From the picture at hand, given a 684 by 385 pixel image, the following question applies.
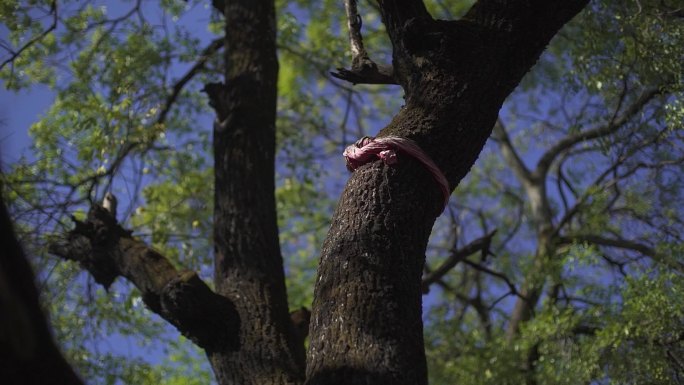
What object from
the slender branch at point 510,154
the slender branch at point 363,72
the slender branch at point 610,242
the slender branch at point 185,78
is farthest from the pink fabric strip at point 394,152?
the slender branch at point 510,154

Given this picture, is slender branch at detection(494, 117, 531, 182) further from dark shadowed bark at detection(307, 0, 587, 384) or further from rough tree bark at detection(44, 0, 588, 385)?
dark shadowed bark at detection(307, 0, 587, 384)

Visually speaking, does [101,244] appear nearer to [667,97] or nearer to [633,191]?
[667,97]

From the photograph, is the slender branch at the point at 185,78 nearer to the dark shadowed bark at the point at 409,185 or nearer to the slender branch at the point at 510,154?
the dark shadowed bark at the point at 409,185

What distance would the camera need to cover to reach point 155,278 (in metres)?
4.70

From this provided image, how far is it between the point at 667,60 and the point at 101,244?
12.8 ft

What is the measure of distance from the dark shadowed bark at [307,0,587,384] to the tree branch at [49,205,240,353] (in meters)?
1.18

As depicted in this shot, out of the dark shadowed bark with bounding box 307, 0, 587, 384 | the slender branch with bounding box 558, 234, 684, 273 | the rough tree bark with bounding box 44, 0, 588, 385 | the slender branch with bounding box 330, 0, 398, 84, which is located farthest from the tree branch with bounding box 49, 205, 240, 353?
the slender branch with bounding box 558, 234, 684, 273

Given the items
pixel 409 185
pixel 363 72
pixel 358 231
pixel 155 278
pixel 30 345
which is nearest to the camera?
pixel 30 345

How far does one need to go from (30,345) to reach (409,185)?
1.74 metres

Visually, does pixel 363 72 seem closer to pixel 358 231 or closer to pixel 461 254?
pixel 358 231

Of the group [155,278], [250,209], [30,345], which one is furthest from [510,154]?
[30,345]

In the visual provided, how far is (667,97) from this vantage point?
6.61m

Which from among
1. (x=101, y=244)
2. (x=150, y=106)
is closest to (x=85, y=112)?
(x=150, y=106)

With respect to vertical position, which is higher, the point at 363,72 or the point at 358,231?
the point at 363,72
